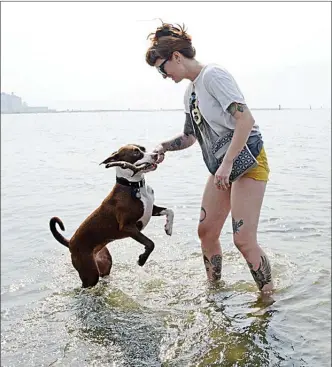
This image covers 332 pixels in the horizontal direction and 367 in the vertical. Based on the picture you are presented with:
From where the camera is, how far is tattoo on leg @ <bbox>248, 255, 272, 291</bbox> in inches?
187

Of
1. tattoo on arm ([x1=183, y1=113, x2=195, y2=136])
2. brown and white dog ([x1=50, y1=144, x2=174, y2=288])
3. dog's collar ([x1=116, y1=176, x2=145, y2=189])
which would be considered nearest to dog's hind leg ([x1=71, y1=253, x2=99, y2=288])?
brown and white dog ([x1=50, y1=144, x2=174, y2=288])

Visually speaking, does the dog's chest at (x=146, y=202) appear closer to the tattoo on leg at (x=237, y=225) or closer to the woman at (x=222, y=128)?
the woman at (x=222, y=128)

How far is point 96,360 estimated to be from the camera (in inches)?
162

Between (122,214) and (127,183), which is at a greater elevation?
(127,183)

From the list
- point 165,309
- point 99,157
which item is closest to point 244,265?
point 165,309

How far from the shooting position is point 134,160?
532cm

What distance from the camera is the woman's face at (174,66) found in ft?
14.8

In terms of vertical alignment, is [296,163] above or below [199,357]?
below

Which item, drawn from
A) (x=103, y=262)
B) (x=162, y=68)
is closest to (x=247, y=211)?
(x=162, y=68)

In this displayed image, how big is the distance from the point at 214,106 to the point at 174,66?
0.48 meters

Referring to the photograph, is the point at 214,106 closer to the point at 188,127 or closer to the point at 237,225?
the point at 188,127

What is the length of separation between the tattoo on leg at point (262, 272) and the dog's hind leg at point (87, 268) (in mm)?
1583

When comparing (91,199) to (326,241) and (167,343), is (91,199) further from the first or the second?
(167,343)

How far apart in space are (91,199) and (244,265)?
5.44 meters
